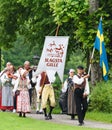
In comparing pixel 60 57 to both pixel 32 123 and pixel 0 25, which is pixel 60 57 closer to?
pixel 32 123

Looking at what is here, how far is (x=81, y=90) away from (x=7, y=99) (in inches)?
236

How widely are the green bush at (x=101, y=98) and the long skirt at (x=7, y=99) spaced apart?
307cm

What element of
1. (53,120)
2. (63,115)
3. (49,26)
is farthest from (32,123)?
(49,26)

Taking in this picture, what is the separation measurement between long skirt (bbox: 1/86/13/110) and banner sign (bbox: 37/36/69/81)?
3.11 metres

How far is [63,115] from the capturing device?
76.4ft

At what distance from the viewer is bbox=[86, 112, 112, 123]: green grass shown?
68.3ft

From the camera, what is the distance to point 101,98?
22.8 m

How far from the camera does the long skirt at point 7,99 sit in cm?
2395

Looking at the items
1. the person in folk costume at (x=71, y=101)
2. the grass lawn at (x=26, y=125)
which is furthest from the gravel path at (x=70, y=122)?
the grass lawn at (x=26, y=125)

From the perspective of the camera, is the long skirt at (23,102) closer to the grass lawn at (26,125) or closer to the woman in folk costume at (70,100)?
the grass lawn at (26,125)

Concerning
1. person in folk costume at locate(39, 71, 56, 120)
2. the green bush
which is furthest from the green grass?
person in folk costume at locate(39, 71, 56, 120)

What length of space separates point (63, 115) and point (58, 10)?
4.55 metres

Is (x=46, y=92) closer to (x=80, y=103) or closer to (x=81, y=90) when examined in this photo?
(x=80, y=103)

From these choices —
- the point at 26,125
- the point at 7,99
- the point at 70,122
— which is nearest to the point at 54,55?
the point at 70,122
